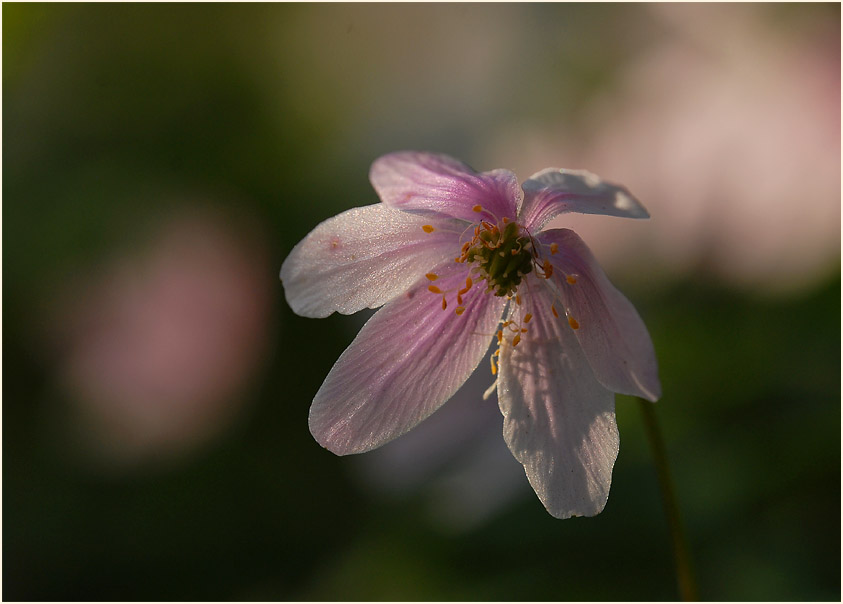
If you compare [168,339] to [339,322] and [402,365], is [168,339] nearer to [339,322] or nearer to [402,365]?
[339,322]

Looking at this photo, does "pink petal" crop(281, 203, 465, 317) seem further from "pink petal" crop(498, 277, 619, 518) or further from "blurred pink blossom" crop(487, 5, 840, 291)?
"blurred pink blossom" crop(487, 5, 840, 291)

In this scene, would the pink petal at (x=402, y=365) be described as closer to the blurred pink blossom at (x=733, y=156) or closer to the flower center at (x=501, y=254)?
the flower center at (x=501, y=254)

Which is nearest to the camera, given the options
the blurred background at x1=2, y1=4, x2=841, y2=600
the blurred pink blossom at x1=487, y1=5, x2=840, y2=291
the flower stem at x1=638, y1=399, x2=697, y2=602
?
the flower stem at x1=638, y1=399, x2=697, y2=602

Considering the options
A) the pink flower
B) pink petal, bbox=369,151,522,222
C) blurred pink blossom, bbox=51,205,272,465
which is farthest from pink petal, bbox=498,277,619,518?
blurred pink blossom, bbox=51,205,272,465

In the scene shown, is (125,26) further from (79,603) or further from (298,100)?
(79,603)

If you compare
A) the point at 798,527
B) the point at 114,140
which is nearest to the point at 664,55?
the point at 798,527

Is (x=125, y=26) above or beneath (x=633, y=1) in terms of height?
above
